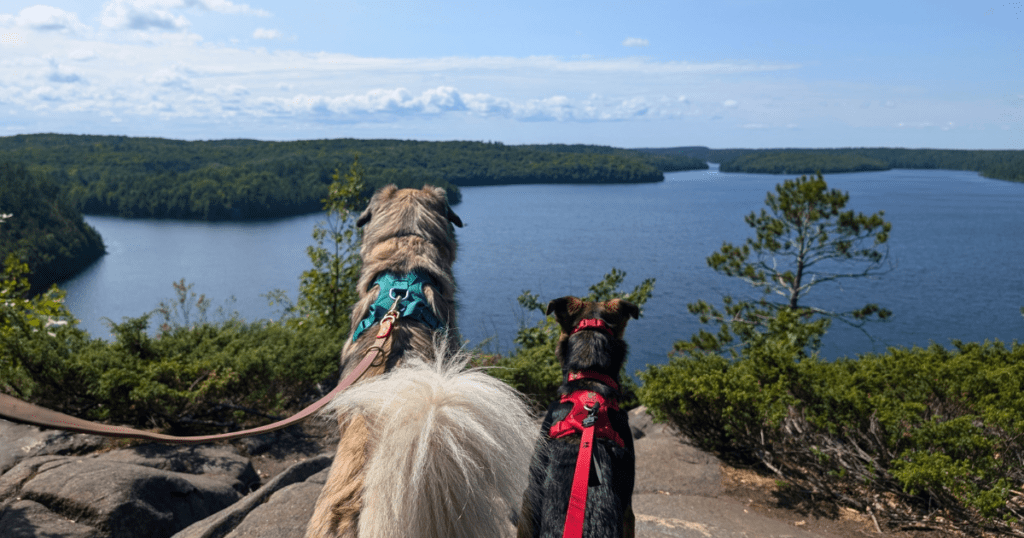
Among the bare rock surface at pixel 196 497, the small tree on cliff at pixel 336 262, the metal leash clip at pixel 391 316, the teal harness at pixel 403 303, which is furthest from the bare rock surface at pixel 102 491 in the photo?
the small tree on cliff at pixel 336 262

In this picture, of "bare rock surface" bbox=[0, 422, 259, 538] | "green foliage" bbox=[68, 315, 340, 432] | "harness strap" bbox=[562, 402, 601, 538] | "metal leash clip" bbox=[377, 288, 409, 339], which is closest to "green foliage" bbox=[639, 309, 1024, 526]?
"harness strap" bbox=[562, 402, 601, 538]

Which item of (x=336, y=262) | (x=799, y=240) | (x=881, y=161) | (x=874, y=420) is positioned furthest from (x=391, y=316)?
(x=881, y=161)

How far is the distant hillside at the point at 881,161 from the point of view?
114562mm

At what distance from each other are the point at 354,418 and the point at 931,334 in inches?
1296

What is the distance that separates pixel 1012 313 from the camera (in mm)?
31766

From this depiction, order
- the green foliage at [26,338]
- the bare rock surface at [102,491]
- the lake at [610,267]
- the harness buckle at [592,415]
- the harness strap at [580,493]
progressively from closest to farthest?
the harness strap at [580,493] → the harness buckle at [592,415] → the bare rock surface at [102,491] → the green foliage at [26,338] → the lake at [610,267]

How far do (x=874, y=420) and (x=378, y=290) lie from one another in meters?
3.94

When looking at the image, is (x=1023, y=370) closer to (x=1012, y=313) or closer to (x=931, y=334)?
(x=931, y=334)

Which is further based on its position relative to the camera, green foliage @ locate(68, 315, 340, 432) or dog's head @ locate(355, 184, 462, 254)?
green foliage @ locate(68, 315, 340, 432)

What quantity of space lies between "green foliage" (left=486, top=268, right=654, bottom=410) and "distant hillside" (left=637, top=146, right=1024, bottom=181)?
354 feet

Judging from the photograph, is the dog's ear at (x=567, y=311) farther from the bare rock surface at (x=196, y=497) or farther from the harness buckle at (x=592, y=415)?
the bare rock surface at (x=196, y=497)

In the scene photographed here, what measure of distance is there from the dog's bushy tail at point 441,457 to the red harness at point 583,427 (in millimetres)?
240

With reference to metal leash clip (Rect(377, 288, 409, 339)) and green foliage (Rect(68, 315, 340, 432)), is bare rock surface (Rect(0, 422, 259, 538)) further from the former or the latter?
metal leash clip (Rect(377, 288, 409, 339))

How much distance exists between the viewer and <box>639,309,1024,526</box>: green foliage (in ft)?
13.4
